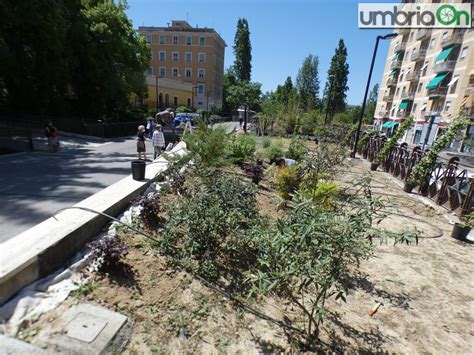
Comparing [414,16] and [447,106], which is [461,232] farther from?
[414,16]

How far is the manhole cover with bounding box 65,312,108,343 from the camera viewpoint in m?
2.06

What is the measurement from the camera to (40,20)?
11.5 m

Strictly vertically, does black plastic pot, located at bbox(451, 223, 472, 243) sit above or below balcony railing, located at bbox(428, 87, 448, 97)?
below

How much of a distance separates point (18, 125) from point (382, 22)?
2217 cm

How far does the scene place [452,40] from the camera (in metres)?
27.5

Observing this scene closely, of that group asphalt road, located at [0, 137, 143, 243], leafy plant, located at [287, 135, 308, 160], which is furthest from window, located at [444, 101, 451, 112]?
asphalt road, located at [0, 137, 143, 243]

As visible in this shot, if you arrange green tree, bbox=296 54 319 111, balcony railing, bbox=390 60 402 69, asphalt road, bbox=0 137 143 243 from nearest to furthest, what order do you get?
asphalt road, bbox=0 137 143 243 → balcony railing, bbox=390 60 402 69 → green tree, bbox=296 54 319 111

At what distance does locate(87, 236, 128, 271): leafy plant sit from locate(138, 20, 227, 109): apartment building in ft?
157

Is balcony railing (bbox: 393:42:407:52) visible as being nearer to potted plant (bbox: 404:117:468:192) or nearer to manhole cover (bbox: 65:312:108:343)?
potted plant (bbox: 404:117:468:192)

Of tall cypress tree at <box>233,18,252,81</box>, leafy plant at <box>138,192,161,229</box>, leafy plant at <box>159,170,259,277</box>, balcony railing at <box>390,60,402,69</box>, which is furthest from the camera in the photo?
tall cypress tree at <box>233,18,252,81</box>

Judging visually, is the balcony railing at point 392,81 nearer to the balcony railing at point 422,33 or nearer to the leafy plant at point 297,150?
the balcony railing at point 422,33

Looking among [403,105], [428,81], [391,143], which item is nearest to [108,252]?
[391,143]

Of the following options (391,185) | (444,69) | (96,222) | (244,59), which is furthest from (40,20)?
(244,59)

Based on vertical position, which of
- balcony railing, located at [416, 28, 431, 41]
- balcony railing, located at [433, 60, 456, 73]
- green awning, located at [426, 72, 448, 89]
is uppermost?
balcony railing, located at [416, 28, 431, 41]
